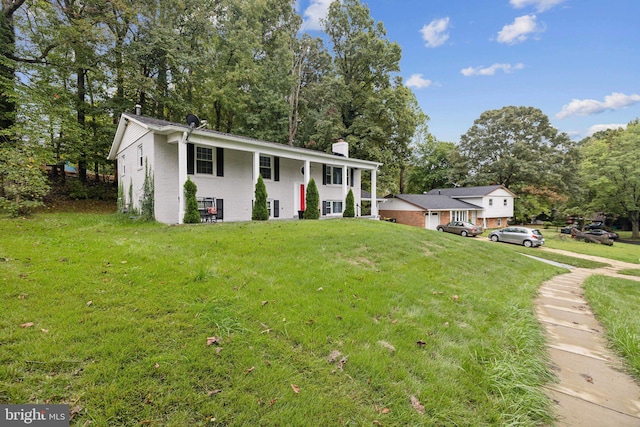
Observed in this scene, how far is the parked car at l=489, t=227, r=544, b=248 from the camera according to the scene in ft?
67.1

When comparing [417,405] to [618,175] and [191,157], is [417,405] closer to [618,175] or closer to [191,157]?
[191,157]

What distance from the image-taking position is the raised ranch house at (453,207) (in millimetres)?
27797

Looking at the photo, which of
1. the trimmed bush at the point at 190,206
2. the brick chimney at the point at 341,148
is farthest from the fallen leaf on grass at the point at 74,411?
the brick chimney at the point at 341,148

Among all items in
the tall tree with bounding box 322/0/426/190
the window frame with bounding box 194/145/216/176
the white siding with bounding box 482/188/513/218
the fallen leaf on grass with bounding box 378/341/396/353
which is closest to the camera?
the fallen leaf on grass with bounding box 378/341/396/353

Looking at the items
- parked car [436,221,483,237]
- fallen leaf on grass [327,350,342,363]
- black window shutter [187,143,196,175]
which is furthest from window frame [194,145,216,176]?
parked car [436,221,483,237]

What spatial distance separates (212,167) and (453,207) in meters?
25.8

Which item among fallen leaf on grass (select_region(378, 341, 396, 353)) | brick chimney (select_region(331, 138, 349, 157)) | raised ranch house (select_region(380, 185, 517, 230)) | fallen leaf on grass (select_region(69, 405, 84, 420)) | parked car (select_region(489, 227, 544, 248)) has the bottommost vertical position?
parked car (select_region(489, 227, 544, 248))

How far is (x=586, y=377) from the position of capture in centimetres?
302

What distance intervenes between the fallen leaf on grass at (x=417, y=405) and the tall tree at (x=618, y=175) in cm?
3859

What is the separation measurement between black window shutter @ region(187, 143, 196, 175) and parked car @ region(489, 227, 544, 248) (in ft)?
77.3

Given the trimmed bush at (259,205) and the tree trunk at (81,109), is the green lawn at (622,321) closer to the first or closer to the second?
the trimmed bush at (259,205)

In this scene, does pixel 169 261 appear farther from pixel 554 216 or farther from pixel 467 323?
pixel 554 216

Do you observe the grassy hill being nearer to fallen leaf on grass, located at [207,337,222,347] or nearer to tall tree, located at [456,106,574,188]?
fallen leaf on grass, located at [207,337,222,347]

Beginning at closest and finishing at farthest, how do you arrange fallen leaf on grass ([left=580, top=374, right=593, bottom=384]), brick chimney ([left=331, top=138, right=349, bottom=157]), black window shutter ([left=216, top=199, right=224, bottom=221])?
fallen leaf on grass ([left=580, top=374, right=593, bottom=384]), black window shutter ([left=216, top=199, right=224, bottom=221]), brick chimney ([left=331, top=138, right=349, bottom=157])
